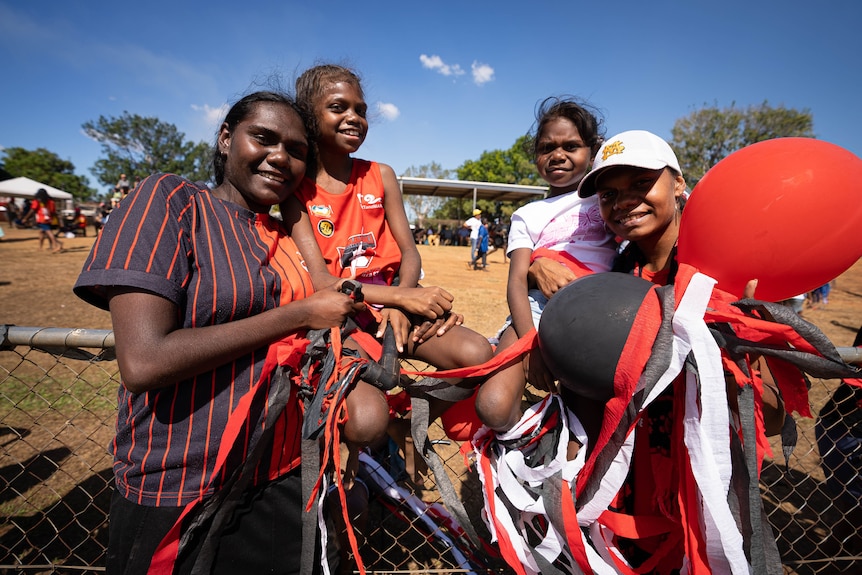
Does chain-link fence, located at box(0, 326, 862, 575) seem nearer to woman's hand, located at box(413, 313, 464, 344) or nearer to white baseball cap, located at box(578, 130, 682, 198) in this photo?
woman's hand, located at box(413, 313, 464, 344)

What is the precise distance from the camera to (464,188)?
2842 centimetres

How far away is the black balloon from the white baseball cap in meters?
0.57

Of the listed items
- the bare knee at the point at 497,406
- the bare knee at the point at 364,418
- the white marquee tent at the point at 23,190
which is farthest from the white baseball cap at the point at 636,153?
the white marquee tent at the point at 23,190

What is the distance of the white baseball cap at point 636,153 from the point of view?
5.39ft

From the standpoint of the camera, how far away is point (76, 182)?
175 ft

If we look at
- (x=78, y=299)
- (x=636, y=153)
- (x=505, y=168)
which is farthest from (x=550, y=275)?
(x=505, y=168)

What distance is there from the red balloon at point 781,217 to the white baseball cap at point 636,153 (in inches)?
10.7

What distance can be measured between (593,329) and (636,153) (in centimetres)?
85

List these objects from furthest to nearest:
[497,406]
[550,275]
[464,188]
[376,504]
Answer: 1. [464,188]
2. [376,504]
3. [550,275]
4. [497,406]

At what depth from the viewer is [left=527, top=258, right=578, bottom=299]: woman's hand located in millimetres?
1894

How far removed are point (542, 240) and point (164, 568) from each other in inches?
84.8

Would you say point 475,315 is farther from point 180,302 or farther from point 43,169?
point 43,169

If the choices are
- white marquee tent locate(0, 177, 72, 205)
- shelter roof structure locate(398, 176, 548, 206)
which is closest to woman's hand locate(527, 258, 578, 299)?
shelter roof structure locate(398, 176, 548, 206)

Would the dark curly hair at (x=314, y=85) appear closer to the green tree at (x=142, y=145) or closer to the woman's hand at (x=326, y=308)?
the woman's hand at (x=326, y=308)
